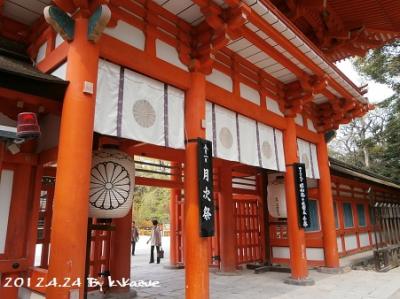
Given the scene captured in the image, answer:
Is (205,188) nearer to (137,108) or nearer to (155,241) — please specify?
(137,108)

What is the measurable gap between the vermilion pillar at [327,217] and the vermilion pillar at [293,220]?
1.99 m

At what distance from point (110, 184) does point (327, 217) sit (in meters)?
7.27

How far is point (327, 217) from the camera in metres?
9.72

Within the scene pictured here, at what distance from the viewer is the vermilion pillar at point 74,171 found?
3.72m

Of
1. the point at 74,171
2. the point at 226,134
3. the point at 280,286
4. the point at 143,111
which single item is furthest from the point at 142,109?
the point at 280,286

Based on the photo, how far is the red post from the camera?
785 centimetres

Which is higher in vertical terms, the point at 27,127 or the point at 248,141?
the point at 248,141

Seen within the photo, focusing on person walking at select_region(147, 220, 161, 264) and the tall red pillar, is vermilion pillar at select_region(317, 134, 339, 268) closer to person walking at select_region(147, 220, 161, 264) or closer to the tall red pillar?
the tall red pillar

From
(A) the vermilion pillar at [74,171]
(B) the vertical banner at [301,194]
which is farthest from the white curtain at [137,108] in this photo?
(B) the vertical banner at [301,194]

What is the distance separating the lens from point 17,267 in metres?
4.79

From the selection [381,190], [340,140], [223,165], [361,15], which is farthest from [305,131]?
[340,140]

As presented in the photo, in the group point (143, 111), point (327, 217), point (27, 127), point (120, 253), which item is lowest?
point (120, 253)

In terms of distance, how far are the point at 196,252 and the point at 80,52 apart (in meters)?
3.47

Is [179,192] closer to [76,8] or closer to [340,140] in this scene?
[76,8]
